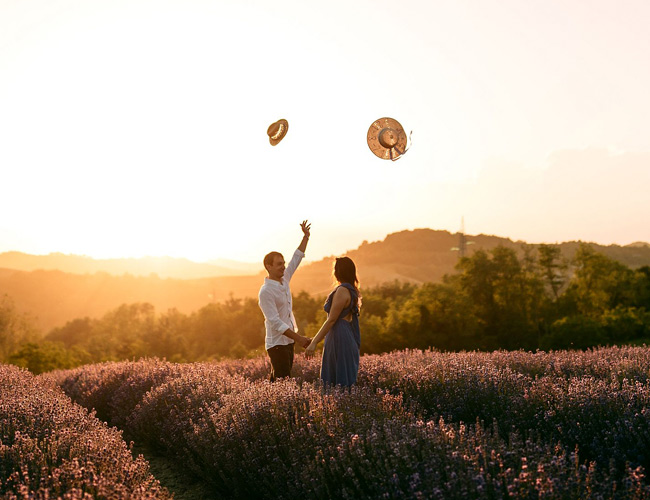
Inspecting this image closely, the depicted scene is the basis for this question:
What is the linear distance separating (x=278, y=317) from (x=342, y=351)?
80cm

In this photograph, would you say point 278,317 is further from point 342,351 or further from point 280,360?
point 342,351

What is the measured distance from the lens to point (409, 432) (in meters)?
3.20

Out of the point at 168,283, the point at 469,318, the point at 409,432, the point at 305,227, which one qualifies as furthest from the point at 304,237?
the point at 168,283

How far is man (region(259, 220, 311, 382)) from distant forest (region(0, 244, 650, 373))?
654 cm

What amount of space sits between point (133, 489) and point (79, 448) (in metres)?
0.69

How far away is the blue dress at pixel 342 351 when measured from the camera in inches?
207

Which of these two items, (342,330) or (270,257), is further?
(270,257)

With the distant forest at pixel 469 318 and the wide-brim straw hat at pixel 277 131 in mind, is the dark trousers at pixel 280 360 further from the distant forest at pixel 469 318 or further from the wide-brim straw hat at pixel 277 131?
the distant forest at pixel 469 318

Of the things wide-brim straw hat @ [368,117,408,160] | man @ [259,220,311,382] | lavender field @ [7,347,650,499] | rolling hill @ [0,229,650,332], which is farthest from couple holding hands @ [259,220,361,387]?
rolling hill @ [0,229,650,332]

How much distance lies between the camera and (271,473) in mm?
3529

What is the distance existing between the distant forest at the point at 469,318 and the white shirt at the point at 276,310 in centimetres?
658

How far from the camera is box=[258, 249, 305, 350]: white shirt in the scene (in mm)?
5598

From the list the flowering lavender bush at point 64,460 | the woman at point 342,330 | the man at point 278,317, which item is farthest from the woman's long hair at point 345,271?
the flowering lavender bush at point 64,460

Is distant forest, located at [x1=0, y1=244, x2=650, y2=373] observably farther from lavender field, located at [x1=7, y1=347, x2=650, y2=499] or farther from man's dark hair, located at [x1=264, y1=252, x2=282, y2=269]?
man's dark hair, located at [x1=264, y1=252, x2=282, y2=269]
